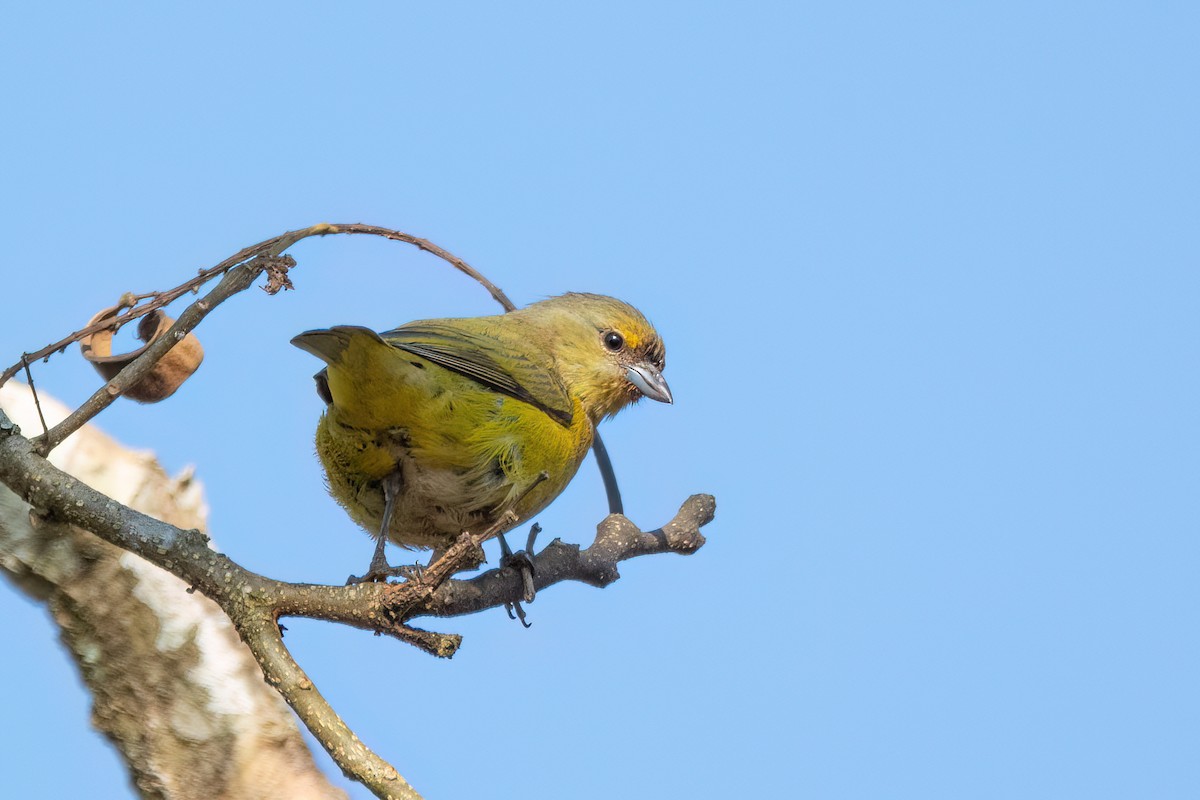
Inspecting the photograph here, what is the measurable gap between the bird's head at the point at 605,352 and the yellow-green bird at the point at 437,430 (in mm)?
Result: 237

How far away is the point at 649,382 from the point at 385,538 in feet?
4.22

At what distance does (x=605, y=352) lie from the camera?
4605 millimetres

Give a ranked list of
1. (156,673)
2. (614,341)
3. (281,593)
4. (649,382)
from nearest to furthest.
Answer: (281,593), (156,673), (649,382), (614,341)

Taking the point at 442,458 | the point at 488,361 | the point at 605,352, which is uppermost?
the point at 605,352

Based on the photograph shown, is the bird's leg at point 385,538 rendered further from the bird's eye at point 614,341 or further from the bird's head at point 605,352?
the bird's eye at point 614,341

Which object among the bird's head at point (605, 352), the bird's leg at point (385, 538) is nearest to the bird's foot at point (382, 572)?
the bird's leg at point (385, 538)

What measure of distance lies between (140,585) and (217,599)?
1221 millimetres

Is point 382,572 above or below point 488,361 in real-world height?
below

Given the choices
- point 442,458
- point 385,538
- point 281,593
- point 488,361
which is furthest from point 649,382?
point 281,593

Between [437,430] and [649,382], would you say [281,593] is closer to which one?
[437,430]

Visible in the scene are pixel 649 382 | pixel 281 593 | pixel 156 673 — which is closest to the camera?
pixel 281 593

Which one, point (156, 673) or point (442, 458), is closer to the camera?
point (442, 458)

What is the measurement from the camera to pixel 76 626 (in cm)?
404

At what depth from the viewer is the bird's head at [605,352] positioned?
450cm
